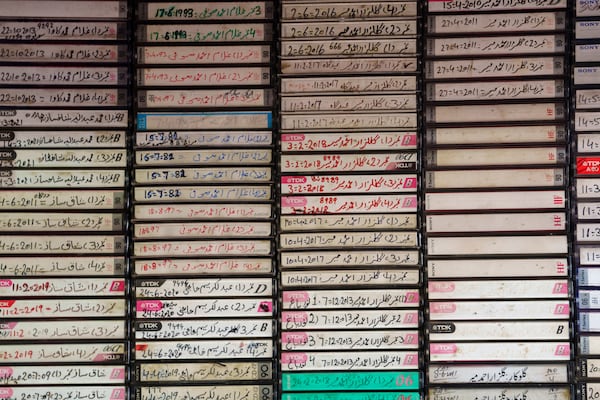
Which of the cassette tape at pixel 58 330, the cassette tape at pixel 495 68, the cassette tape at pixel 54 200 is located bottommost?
the cassette tape at pixel 58 330

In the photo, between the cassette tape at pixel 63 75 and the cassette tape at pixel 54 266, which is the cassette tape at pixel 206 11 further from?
the cassette tape at pixel 54 266

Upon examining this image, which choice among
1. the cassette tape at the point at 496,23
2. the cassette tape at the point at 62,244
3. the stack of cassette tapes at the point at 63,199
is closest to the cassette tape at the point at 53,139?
the stack of cassette tapes at the point at 63,199

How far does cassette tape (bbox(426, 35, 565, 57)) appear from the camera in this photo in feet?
12.8

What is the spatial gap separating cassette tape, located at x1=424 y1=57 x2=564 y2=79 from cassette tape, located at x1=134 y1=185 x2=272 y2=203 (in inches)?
56.0

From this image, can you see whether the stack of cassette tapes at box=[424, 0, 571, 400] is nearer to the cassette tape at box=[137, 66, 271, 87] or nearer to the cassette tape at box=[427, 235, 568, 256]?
the cassette tape at box=[427, 235, 568, 256]

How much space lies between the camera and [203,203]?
12.9 feet

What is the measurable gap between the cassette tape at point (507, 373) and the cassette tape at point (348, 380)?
207 mm

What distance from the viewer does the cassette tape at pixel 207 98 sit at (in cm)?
395

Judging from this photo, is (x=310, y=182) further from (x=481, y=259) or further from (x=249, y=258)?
(x=481, y=259)

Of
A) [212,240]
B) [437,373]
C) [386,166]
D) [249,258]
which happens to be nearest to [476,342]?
[437,373]

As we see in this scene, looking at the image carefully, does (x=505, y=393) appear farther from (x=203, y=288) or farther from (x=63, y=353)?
(x=63, y=353)

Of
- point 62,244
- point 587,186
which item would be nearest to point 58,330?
point 62,244

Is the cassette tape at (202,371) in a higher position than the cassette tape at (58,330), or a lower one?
lower

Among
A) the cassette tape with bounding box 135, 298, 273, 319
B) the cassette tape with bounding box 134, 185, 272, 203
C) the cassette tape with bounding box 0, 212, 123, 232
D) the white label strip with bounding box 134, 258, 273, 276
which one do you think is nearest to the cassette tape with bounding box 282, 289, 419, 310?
the cassette tape with bounding box 135, 298, 273, 319
